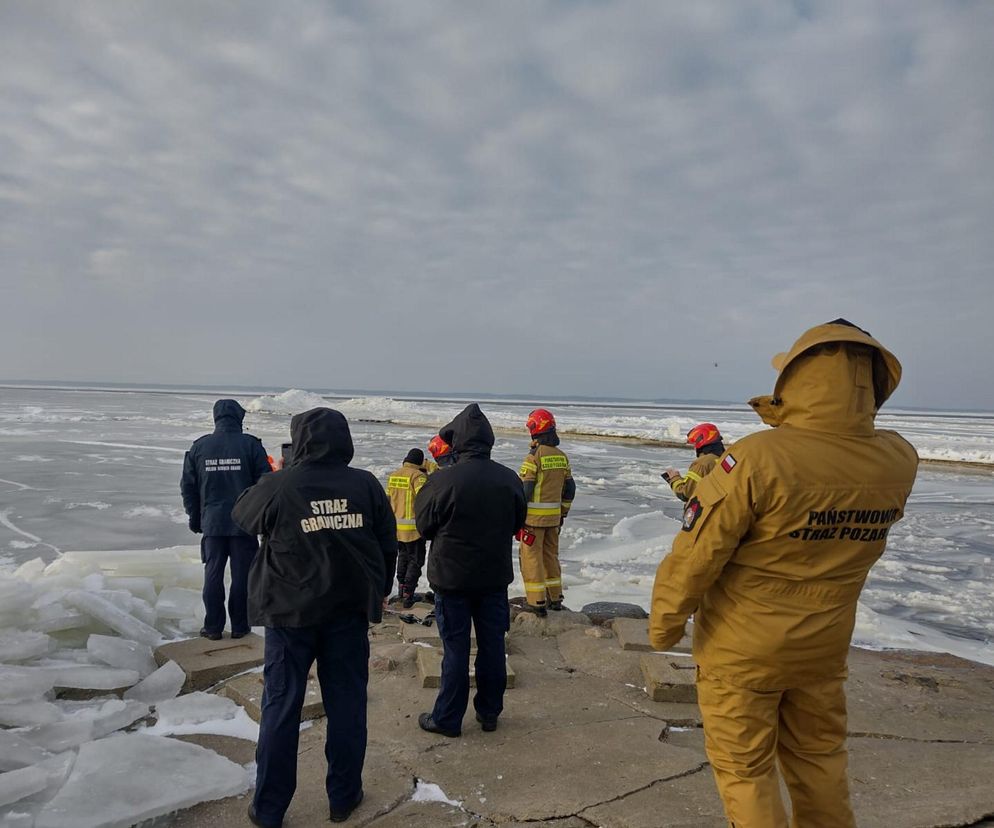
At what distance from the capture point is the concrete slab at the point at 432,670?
14.9 ft

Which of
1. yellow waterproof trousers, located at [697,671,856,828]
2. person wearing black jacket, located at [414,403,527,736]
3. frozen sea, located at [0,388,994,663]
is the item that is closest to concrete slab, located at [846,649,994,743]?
frozen sea, located at [0,388,994,663]

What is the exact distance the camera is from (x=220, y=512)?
5453 mm

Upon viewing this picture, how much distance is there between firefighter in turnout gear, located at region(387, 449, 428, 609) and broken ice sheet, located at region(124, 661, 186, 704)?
2.50 m

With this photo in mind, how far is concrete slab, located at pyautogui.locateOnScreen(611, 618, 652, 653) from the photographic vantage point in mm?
5410

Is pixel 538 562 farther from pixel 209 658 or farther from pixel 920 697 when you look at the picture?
pixel 920 697

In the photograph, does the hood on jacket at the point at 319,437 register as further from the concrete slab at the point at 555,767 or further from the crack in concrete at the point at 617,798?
the crack in concrete at the point at 617,798

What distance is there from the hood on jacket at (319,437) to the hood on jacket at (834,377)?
191cm

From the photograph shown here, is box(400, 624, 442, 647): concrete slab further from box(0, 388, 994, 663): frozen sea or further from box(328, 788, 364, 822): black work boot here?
box(328, 788, 364, 822): black work boot

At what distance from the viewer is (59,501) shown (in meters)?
11.6

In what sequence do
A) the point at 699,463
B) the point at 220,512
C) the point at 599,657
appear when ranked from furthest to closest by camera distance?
1. the point at 699,463
2. the point at 220,512
3. the point at 599,657

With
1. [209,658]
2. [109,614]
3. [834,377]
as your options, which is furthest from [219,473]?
[834,377]

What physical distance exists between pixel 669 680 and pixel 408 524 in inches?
122

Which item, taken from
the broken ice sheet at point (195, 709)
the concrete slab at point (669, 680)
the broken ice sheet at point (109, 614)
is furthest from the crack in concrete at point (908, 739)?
the broken ice sheet at point (109, 614)

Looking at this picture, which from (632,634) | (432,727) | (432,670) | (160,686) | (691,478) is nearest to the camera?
(432,727)
